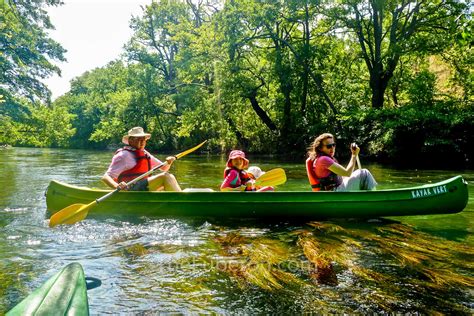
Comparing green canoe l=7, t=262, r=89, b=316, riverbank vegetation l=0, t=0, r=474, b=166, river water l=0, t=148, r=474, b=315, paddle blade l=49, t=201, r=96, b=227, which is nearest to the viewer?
green canoe l=7, t=262, r=89, b=316

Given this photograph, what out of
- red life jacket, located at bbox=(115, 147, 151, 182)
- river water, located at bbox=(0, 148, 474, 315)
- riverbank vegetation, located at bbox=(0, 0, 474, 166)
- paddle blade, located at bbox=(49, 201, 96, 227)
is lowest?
river water, located at bbox=(0, 148, 474, 315)

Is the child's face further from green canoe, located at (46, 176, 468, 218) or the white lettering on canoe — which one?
the white lettering on canoe

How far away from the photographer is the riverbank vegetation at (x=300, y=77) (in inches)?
648

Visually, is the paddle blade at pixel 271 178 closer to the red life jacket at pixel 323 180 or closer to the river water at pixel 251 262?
the red life jacket at pixel 323 180

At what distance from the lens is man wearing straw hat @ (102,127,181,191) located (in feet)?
20.3

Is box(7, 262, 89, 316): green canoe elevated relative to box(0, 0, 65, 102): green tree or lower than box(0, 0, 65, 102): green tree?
lower

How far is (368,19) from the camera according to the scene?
18953 mm

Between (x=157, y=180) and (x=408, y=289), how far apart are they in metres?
4.13

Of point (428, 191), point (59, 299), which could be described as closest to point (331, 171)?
point (428, 191)

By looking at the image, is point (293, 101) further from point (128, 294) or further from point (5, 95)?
point (128, 294)

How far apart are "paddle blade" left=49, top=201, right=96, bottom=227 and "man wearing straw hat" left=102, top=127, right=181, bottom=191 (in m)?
0.58

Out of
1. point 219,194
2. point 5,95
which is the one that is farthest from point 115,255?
point 5,95

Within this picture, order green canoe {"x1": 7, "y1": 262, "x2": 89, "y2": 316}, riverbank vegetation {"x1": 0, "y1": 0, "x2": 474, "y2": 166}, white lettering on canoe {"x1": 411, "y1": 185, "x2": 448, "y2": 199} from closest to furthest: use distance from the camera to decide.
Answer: green canoe {"x1": 7, "y1": 262, "x2": 89, "y2": 316} < white lettering on canoe {"x1": 411, "y1": 185, "x2": 448, "y2": 199} < riverbank vegetation {"x1": 0, "y1": 0, "x2": 474, "y2": 166}

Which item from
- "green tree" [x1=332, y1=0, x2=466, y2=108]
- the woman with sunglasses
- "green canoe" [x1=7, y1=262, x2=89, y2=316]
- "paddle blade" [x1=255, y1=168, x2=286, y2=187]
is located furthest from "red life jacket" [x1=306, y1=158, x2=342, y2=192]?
"green tree" [x1=332, y1=0, x2=466, y2=108]
